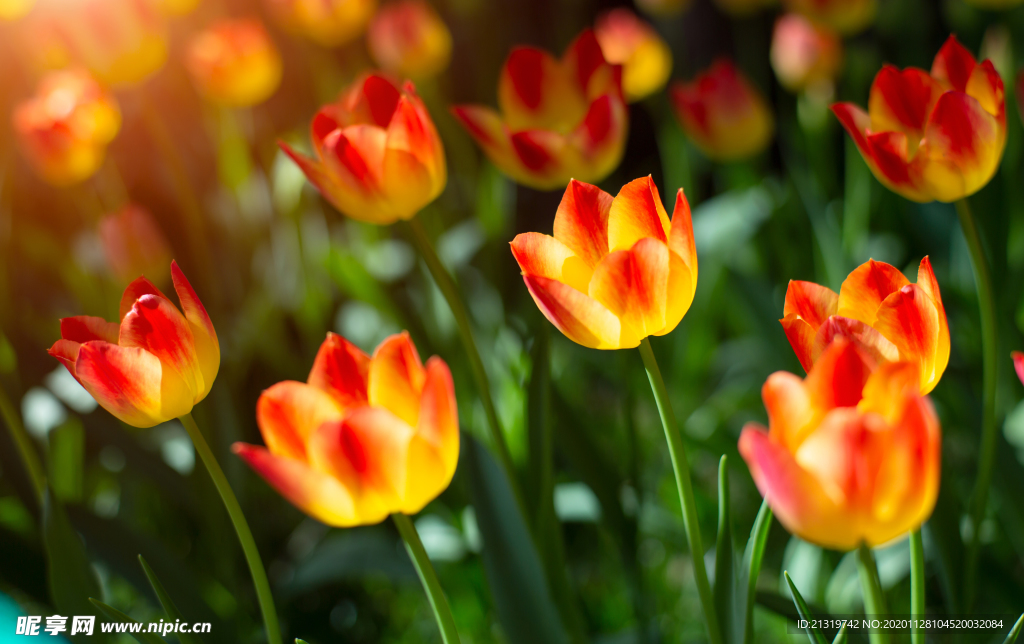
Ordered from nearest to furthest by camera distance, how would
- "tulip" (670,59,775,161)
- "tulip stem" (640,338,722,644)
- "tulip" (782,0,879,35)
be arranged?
"tulip stem" (640,338,722,644) < "tulip" (670,59,775,161) < "tulip" (782,0,879,35)

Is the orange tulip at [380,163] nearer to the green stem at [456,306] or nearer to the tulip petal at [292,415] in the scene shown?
the green stem at [456,306]

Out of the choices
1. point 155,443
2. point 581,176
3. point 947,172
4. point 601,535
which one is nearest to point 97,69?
point 155,443

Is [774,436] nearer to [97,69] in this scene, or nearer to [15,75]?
[97,69]

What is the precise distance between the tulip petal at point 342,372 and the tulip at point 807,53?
92 centimetres

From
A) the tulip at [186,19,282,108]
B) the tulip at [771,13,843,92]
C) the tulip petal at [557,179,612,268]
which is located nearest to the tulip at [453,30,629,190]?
the tulip petal at [557,179,612,268]

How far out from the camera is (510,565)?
53 cm

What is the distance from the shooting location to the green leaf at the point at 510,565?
0.51 m

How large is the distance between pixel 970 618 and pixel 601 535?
472 mm

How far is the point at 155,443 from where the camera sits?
101cm

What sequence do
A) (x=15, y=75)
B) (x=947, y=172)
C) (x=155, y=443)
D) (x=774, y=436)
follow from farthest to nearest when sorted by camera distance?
(x=15, y=75) < (x=155, y=443) < (x=947, y=172) < (x=774, y=436)

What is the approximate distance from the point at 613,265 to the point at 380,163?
0.71ft

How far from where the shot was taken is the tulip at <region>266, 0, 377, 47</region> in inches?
46.8

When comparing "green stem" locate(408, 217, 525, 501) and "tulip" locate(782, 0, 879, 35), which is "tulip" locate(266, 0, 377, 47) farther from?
"green stem" locate(408, 217, 525, 501)

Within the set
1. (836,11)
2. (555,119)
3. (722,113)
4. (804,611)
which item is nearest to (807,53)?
(836,11)
